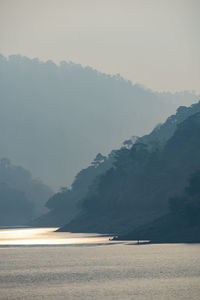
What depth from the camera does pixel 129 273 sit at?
124562 mm

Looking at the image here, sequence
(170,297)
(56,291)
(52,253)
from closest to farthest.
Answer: (170,297)
(56,291)
(52,253)

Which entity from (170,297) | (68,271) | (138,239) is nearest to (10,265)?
(68,271)

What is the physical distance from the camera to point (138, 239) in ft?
651

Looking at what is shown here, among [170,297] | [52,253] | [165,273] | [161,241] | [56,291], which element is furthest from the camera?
[161,241]

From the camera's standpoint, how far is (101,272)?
12731cm

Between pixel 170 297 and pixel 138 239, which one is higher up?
pixel 138 239

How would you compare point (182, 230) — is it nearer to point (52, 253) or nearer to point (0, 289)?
point (52, 253)

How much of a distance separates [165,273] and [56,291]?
25572mm

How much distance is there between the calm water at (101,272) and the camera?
101188 mm

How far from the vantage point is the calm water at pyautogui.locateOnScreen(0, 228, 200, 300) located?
332 ft

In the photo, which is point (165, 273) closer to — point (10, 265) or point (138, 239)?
point (10, 265)

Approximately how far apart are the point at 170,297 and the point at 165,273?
27.5 m

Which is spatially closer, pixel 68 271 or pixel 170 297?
pixel 170 297

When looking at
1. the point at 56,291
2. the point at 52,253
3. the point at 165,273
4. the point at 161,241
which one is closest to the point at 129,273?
the point at 165,273
